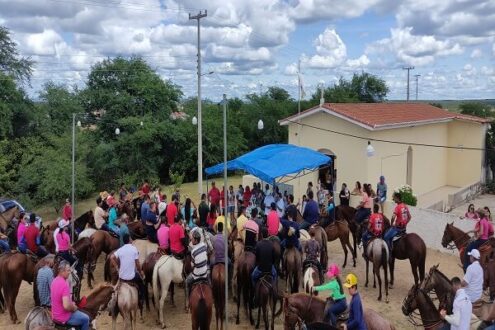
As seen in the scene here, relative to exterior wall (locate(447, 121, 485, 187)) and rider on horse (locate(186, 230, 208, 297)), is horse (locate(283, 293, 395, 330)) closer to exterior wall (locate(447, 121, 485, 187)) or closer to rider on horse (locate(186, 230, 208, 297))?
rider on horse (locate(186, 230, 208, 297))

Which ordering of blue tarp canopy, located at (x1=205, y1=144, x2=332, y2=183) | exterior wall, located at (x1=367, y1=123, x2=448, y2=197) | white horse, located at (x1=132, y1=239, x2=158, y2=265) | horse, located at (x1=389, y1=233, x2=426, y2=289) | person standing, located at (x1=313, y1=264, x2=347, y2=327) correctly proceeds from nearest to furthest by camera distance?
person standing, located at (x1=313, y1=264, x2=347, y2=327) → horse, located at (x1=389, y1=233, x2=426, y2=289) → white horse, located at (x1=132, y1=239, x2=158, y2=265) → blue tarp canopy, located at (x1=205, y1=144, x2=332, y2=183) → exterior wall, located at (x1=367, y1=123, x2=448, y2=197)

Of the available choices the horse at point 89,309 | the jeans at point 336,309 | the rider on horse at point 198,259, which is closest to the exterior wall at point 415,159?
the rider on horse at point 198,259

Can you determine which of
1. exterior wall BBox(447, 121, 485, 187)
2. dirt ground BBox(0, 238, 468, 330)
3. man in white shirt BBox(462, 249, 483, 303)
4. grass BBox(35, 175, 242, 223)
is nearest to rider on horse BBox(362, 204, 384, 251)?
dirt ground BBox(0, 238, 468, 330)

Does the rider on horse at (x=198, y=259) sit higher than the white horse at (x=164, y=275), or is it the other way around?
the rider on horse at (x=198, y=259)

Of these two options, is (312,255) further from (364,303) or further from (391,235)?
(391,235)

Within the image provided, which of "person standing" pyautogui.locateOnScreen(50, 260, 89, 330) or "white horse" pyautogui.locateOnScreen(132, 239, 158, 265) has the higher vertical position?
"person standing" pyautogui.locateOnScreen(50, 260, 89, 330)

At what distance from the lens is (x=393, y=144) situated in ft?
69.5

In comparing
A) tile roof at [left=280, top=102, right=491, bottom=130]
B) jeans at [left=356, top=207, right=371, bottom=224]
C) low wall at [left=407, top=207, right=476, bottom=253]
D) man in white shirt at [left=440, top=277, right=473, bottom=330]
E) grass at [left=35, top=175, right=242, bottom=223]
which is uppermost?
tile roof at [left=280, top=102, right=491, bottom=130]

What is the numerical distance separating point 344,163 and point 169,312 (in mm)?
11859

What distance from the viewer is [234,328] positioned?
1012cm

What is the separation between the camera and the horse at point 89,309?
7832 mm

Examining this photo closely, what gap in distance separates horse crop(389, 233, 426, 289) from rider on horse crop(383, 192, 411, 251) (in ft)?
0.58

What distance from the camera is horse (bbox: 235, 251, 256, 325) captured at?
10.2 m

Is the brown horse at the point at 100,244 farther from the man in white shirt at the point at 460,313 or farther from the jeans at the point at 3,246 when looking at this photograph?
the man in white shirt at the point at 460,313
